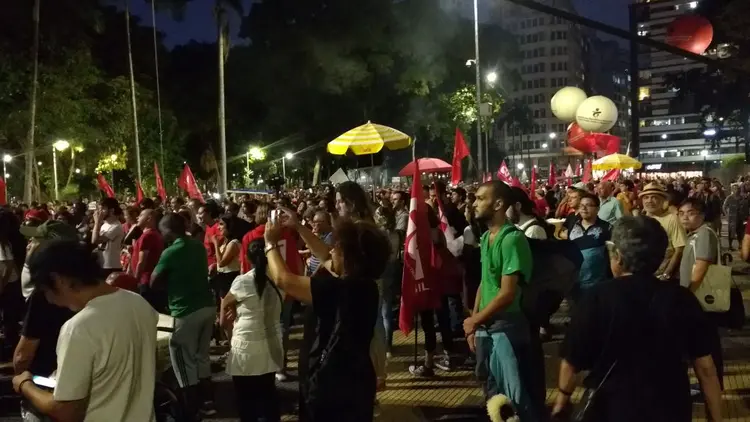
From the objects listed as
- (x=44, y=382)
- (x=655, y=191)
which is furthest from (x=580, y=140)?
(x=44, y=382)

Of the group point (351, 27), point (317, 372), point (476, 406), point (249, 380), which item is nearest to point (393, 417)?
point (476, 406)

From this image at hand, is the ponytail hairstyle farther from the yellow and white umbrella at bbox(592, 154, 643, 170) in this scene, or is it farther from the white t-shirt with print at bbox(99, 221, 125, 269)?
the yellow and white umbrella at bbox(592, 154, 643, 170)

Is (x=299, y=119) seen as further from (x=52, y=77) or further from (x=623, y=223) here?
(x=623, y=223)

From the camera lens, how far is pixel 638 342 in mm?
2928

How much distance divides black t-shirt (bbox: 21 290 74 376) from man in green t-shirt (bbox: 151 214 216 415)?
80.6 inches

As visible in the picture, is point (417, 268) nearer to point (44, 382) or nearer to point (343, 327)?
point (343, 327)

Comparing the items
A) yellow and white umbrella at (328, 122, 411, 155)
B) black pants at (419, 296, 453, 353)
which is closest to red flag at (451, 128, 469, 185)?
yellow and white umbrella at (328, 122, 411, 155)

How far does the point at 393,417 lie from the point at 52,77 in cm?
2721

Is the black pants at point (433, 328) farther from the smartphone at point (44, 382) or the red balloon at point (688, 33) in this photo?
the smartphone at point (44, 382)

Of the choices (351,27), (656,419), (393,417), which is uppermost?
(351,27)

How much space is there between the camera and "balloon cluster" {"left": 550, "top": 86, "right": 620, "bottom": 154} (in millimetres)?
20078

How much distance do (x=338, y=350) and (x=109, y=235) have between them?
6.71 meters

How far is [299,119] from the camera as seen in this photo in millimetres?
39938

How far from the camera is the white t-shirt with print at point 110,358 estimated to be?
9.09 feet
